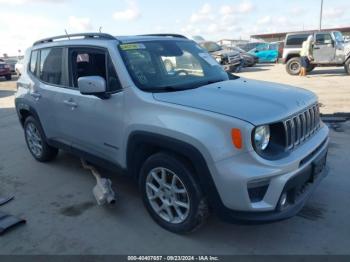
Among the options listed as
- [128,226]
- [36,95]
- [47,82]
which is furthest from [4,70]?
[128,226]

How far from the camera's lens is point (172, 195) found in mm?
3264

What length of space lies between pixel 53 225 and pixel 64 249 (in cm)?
51

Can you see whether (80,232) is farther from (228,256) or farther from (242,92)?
(242,92)

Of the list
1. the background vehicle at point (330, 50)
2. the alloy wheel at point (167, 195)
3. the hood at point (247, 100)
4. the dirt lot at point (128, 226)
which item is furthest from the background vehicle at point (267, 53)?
the alloy wheel at point (167, 195)

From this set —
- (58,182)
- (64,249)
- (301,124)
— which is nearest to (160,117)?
(301,124)

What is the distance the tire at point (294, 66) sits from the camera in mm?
16500

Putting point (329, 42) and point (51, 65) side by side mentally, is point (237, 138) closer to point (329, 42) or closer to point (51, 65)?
point (51, 65)

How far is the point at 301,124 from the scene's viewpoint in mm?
3174

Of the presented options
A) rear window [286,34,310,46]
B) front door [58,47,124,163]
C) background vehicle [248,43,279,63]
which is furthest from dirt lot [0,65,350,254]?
background vehicle [248,43,279,63]

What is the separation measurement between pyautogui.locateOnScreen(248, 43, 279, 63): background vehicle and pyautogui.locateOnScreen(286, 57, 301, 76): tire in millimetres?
8972

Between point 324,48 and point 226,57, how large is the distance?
501 cm

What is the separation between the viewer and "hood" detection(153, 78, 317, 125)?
2.82 m

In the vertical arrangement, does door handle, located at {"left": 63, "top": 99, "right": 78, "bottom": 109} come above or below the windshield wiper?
below

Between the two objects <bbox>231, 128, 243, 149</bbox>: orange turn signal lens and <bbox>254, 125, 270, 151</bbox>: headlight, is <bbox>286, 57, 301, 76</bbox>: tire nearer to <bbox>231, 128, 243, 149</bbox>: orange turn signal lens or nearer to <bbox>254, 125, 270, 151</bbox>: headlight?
<bbox>254, 125, 270, 151</bbox>: headlight
